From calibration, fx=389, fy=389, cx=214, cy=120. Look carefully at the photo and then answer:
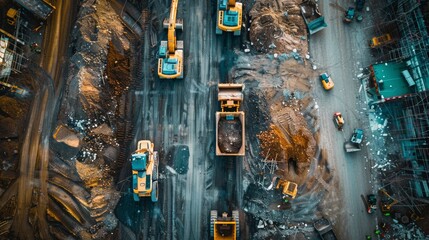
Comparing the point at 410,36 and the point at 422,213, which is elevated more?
the point at 410,36

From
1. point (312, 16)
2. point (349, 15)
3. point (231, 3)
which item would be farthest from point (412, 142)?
point (231, 3)

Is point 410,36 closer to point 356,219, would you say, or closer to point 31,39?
point 356,219

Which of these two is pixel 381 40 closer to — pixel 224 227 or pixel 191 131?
pixel 191 131

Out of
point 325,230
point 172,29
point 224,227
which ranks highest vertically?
point 172,29

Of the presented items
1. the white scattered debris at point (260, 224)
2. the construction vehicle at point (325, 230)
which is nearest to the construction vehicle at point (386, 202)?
the construction vehicle at point (325, 230)

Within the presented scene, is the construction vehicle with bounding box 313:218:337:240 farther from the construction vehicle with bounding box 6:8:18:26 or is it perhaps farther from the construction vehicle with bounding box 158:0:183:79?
the construction vehicle with bounding box 6:8:18:26

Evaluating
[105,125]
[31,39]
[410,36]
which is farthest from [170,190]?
[410,36]

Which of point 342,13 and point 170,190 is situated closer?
point 170,190
